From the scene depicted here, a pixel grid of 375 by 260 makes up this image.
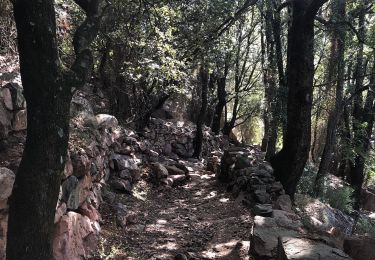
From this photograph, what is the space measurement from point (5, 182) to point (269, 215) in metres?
3.93

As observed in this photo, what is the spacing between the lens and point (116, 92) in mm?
11289

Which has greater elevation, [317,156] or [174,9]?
[174,9]

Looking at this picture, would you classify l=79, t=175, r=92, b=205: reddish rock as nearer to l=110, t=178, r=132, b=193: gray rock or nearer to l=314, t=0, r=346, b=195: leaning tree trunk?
l=110, t=178, r=132, b=193: gray rock

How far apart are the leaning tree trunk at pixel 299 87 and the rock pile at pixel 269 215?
1.97 ft

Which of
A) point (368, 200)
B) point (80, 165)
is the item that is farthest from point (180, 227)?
point (368, 200)

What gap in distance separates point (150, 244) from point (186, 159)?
8249mm

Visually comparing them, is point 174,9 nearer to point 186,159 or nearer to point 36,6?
point 36,6

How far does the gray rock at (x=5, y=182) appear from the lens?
12.1ft

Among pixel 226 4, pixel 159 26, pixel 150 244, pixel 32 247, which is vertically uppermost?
pixel 226 4

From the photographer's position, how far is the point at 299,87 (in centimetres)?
777

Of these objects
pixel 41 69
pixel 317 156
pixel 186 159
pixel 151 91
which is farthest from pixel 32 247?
pixel 317 156

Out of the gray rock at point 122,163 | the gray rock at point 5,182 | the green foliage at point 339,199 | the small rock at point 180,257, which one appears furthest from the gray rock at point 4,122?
the green foliage at point 339,199

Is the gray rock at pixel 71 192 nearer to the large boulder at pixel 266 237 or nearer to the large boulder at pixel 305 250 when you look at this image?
the large boulder at pixel 266 237

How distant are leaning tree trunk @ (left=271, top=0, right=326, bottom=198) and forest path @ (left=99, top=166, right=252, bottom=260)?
56.2 inches
